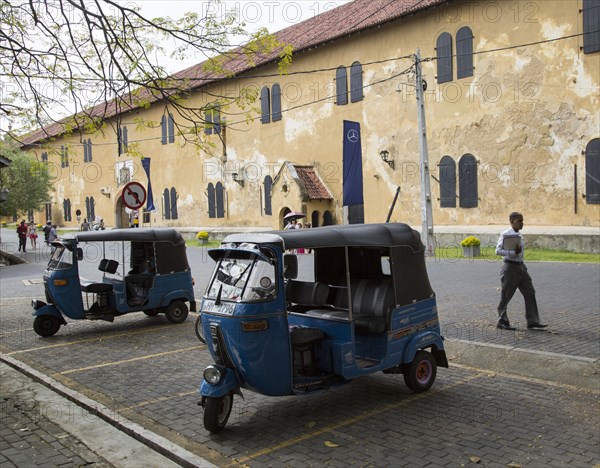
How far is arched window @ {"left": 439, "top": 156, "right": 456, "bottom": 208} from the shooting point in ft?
84.3

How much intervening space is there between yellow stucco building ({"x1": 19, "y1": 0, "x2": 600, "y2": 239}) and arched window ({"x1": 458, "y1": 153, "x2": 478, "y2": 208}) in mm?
46

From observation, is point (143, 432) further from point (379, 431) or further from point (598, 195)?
point (598, 195)

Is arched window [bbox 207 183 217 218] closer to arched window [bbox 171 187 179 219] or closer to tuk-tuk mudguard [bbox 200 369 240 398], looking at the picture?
arched window [bbox 171 187 179 219]

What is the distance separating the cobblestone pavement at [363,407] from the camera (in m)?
5.19

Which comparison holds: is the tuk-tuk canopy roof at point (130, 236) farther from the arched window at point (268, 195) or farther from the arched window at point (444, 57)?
the arched window at point (268, 195)

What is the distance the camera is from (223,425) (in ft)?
18.9

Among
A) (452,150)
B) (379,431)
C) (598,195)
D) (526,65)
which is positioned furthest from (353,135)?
(379,431)

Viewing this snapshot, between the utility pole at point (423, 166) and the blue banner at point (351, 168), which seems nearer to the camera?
the blue banner at point (351, 168)

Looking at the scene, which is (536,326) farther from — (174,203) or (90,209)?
(90,209)

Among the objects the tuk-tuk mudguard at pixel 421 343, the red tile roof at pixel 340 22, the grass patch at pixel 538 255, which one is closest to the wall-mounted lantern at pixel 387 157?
the grass patch at pixel 538 255

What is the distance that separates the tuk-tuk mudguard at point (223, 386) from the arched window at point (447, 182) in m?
21.4

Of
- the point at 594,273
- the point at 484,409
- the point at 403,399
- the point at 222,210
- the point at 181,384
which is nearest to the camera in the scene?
the point at 484,409

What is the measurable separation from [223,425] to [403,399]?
2062 millimetres

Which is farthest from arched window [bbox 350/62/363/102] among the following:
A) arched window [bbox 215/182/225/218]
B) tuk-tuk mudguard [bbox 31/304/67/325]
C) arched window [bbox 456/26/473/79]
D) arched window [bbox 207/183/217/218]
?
tuk-tuk mudguard [bbox 31/304/67/325]
